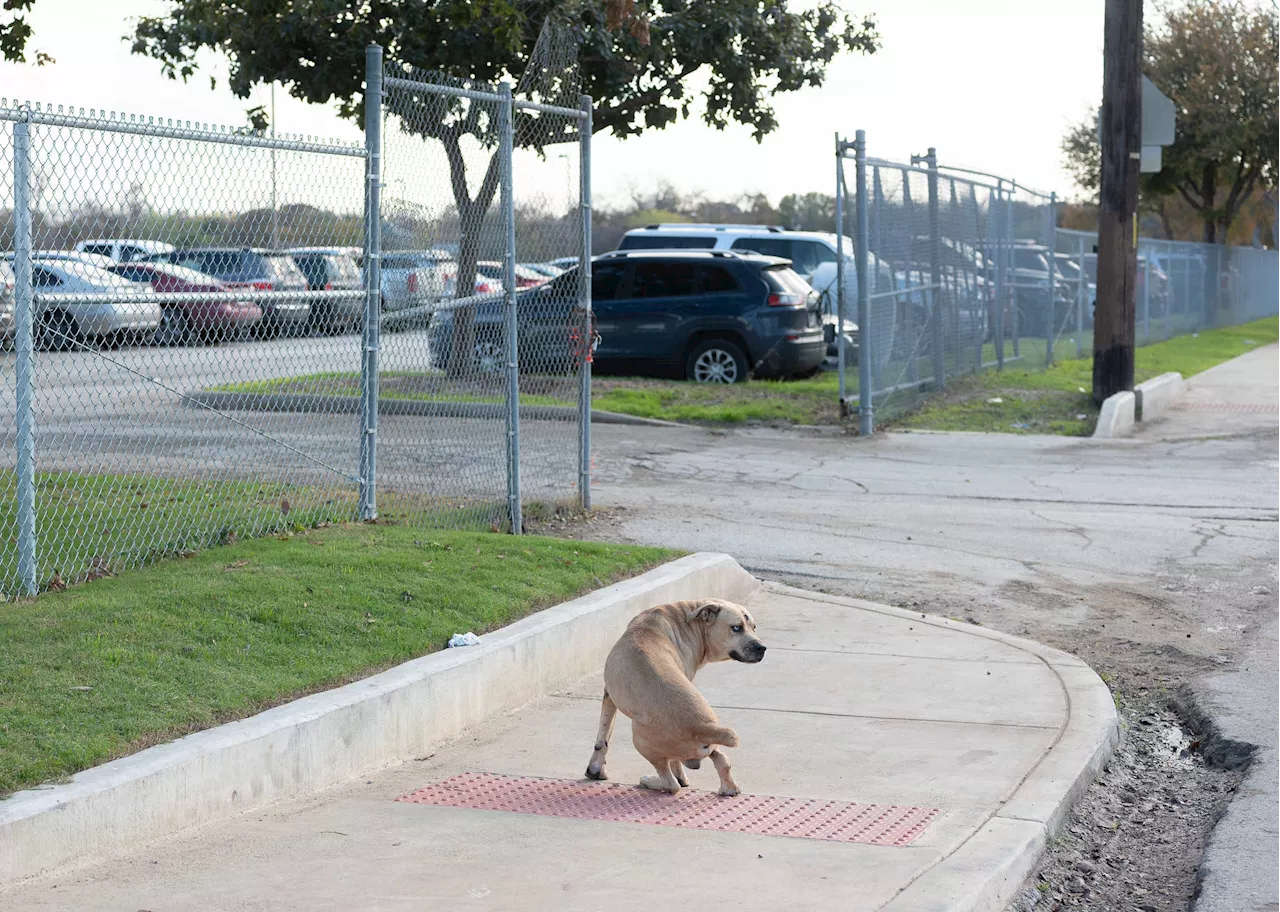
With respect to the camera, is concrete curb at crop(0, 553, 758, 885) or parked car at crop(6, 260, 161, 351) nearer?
concrete curb at crop(0, 553, 758, 885)

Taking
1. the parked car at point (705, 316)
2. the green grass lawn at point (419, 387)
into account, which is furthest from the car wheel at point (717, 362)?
the green grass lawn at point (419, 387)

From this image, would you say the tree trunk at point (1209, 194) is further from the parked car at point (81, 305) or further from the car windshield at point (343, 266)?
the parked car at point (81, 305)

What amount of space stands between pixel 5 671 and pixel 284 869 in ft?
5.02

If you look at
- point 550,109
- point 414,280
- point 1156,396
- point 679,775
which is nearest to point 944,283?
point 1156,396

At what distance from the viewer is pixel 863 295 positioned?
596 inches

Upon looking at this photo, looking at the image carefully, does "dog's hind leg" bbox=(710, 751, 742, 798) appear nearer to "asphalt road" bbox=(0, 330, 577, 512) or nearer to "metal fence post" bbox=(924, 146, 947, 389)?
"asphalt road" bbox=(0, 330, 577, 512)

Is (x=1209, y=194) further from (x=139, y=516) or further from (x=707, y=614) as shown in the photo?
(x=707, y=614)

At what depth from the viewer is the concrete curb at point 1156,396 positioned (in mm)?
17938

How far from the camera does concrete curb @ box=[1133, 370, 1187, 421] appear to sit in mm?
17938

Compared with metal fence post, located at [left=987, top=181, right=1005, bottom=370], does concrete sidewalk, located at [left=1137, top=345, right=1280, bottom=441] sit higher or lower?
lower

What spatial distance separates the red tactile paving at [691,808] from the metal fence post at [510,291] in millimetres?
4233

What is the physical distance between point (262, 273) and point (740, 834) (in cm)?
423

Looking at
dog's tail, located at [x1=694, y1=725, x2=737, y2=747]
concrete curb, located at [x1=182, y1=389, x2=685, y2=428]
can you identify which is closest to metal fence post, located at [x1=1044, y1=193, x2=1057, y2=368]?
concrete curb, located at [x1=182, y1=389, x2=685, y2=428]

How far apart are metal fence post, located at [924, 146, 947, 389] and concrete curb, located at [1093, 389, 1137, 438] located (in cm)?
221
